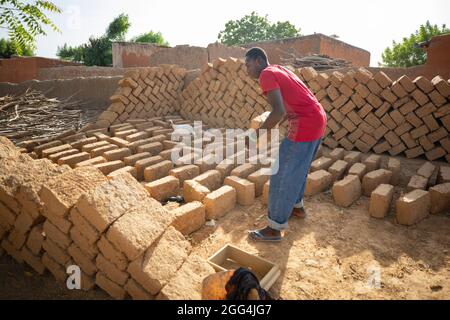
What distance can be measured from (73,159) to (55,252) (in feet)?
7.45

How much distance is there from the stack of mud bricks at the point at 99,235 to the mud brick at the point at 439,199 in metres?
2.60

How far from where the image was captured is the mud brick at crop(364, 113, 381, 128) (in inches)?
190

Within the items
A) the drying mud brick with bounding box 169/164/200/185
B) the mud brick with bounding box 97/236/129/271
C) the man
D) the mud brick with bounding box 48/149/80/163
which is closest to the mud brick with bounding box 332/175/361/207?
the man

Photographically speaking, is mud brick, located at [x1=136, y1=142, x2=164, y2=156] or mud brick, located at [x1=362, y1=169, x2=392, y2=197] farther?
mud brick, located at [x1=136, y1=142, x2=164, y2=156]

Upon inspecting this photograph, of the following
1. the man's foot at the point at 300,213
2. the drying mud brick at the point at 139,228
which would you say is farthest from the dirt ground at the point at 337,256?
the drying mud brick at the point at 139,228

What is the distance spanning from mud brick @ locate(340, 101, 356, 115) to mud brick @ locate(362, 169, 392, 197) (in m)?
1.56

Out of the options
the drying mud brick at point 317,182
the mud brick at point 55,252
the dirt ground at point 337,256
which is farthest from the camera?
the drying mud brick at point 317,182

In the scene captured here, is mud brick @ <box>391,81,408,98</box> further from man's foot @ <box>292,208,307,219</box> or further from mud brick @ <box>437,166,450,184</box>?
man's foot @ <box>292,208,307,219</box>

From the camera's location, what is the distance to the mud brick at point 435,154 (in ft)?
14.4

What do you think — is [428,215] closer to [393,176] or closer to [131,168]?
[393,176]

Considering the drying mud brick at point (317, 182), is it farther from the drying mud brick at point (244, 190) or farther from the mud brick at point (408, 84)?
the mud brick at point (408, 84)

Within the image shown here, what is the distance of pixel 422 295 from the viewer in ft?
7.18
